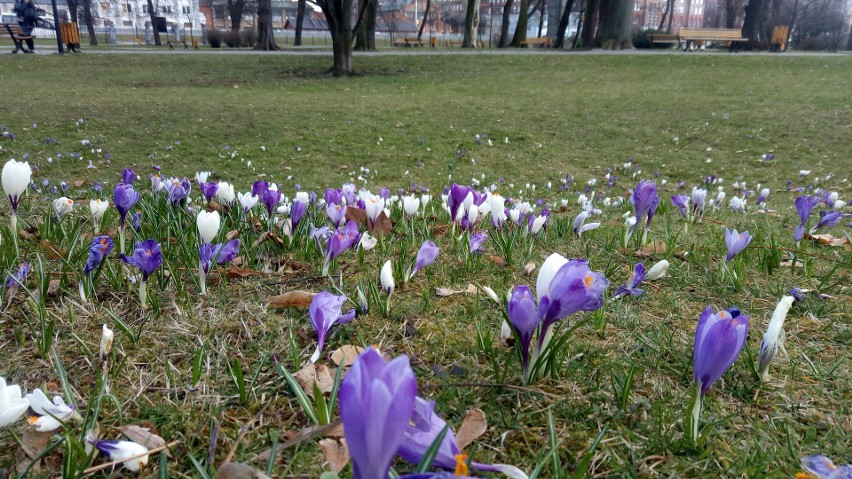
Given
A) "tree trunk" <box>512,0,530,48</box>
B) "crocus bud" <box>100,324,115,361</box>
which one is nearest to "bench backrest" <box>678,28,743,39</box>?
"tree trunk" <box>512,0,530,48</box>

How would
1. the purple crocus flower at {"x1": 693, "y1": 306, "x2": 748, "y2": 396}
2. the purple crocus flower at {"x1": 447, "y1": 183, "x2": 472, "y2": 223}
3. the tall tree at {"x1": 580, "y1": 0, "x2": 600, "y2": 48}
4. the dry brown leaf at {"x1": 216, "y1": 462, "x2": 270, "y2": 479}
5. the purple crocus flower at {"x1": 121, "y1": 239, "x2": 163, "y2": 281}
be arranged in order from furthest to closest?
the tall tree at {"x1": 580, "y1": 0, "x2": 600, "y2": 48}
the purple crocus flower at {"x1": 447, "y1": 183, "x2": 472, "y2": 223}
the purple crocus flower at {"x1": 121, "y1": 239, "x2": 163, "y2": 281}
the purple crocus flower at {"x1": 693, "y1": 306, "x2": 748, "y2": 396}
the dry brown leaf at {"x1": 216, "y1": 462, "x2": 270, "y2": 479}

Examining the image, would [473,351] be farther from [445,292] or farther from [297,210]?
[297,210]

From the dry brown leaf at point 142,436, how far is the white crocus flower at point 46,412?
0.36 feet

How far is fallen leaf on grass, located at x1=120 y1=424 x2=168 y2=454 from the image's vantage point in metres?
1.07

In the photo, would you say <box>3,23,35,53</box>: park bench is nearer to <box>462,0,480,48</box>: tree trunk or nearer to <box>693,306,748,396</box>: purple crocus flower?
<box>462,0,480,48</box>: tree trunk

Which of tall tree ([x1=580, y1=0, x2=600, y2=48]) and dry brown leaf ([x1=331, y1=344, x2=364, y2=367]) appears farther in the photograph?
tall tree ([x1=580, y1=0, x2=600, y2=48])

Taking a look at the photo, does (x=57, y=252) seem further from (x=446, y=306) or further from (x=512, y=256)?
(x=512, y=256)

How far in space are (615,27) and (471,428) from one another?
25.4 meters

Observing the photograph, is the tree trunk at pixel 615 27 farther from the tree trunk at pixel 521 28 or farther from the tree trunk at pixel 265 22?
the tree trunk at pixel 265 22

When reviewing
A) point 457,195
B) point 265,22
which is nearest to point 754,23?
point 265,22

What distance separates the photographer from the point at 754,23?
26719mm

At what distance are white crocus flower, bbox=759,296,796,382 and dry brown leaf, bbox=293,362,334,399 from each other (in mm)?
968

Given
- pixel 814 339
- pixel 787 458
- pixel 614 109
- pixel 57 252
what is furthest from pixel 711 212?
pixel 614 109

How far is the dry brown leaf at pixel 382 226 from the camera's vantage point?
2.42 m
